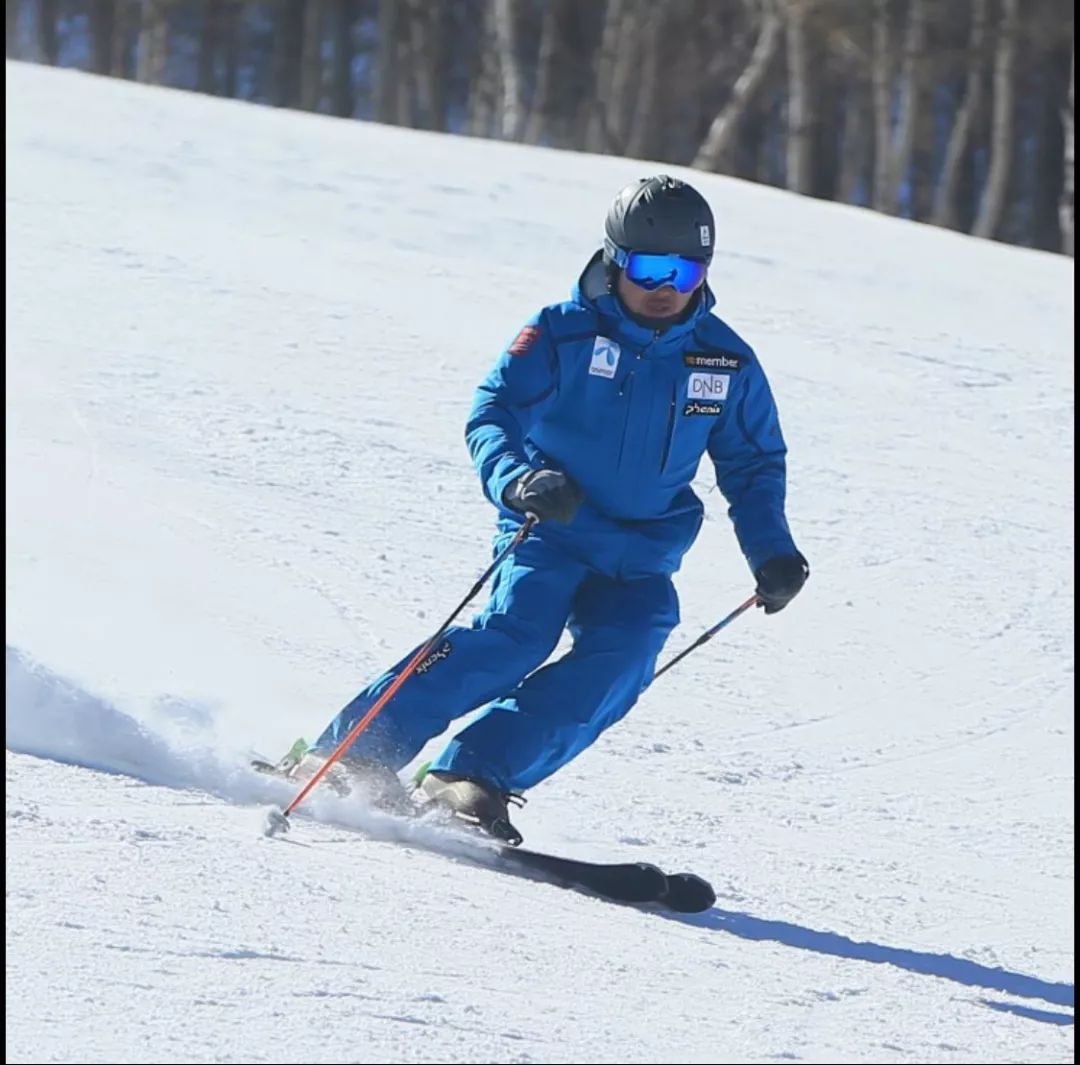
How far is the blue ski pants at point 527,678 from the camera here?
15.6ft

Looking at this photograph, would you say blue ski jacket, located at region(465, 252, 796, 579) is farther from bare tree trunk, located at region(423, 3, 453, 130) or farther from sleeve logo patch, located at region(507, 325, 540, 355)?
bare tree trunk, located at region(423, 3, 453, 130)

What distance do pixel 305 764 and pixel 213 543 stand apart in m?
2.69

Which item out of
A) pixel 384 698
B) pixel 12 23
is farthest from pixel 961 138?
pixel 384 698

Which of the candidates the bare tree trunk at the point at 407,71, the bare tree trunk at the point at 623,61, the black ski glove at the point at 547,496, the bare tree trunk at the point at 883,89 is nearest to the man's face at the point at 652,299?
the black ski glove at the point at 547,496

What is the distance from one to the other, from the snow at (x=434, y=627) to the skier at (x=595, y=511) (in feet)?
0.98

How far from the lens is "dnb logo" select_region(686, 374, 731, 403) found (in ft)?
16.3

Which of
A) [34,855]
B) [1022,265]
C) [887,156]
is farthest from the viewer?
[887,156]

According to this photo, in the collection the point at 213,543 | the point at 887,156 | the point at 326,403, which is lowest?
the point at 213,543

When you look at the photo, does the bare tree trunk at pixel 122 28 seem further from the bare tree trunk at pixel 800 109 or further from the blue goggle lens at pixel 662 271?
the blue goggle lens at pixel 662 271

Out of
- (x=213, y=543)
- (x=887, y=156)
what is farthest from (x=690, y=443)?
(x=887, y=156)

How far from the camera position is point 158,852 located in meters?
3.97

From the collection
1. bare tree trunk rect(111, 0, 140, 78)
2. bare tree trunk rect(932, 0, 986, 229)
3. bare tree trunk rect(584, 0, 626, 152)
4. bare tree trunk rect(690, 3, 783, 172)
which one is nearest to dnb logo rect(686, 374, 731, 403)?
bare tree trunk rect(690, 3, 783, 172)

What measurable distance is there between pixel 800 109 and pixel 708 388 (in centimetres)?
2033

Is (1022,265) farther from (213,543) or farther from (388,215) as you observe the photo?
(213,543)
